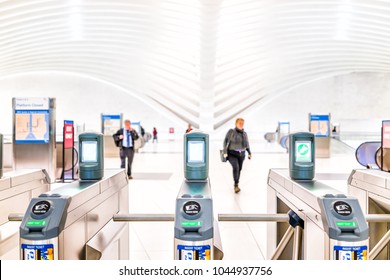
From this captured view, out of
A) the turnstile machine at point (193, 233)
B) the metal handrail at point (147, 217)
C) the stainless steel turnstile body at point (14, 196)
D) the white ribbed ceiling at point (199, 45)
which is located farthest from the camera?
the white ribbed ceiling at point (199, 45)

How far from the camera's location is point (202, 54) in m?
22.3

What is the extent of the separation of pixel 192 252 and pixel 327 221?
81 centimetres

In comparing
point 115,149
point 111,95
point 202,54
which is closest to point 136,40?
point 202,54

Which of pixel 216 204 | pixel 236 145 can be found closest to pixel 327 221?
pixel 216 204

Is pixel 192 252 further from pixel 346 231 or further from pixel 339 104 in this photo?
pixel 339 104

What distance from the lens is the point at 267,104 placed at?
3238cm

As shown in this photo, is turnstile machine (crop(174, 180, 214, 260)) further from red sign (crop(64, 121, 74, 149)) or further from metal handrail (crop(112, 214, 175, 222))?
red sign (crop(64, 121, 74, 149))

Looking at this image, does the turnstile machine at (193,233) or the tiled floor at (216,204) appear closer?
the turnstile machine at (193,233)

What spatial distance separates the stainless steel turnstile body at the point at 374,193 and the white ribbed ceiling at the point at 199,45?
14.4 meters

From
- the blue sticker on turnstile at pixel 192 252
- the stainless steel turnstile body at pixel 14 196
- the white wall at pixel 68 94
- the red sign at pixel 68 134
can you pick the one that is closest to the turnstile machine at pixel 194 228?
the blue sticker on turnstile at pixel 192 252

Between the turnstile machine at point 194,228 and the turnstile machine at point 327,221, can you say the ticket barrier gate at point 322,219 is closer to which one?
the turnstile machine at point 327,221

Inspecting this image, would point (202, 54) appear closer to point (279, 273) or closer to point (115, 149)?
point (115, 149)

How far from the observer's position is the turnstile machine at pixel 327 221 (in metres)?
1.92

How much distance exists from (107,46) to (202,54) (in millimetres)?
8186
